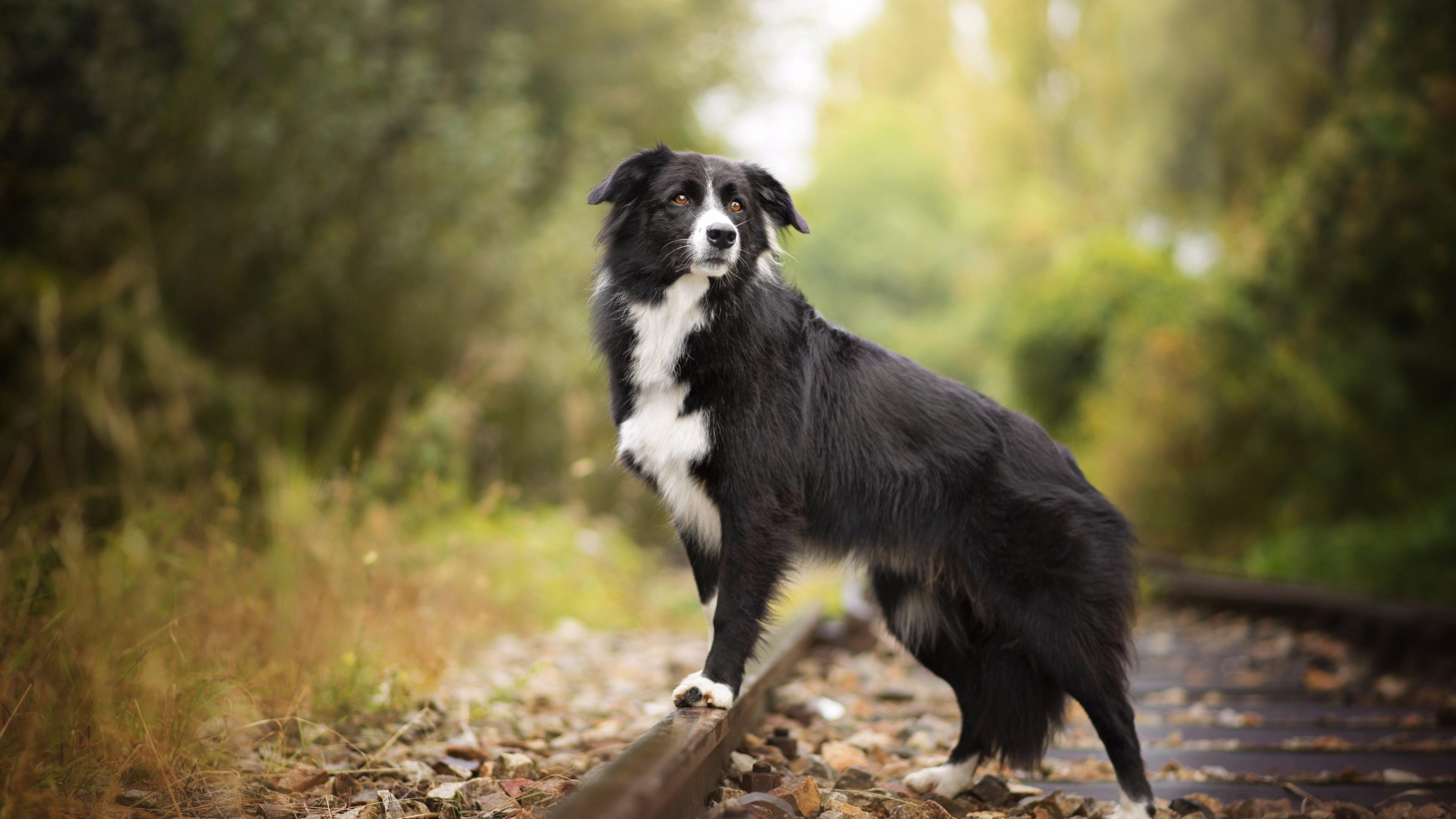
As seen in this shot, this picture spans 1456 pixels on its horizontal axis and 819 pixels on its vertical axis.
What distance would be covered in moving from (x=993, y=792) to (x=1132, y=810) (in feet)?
1.38

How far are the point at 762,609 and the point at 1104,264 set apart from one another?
19723 mm

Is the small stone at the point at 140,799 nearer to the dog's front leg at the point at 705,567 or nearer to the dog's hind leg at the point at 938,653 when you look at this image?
the dog's front leg at the point at 705,567

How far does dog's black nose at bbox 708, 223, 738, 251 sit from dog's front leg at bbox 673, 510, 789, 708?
0.87 metres

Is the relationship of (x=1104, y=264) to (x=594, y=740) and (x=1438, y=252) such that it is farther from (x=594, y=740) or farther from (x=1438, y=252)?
(x=594, y=740)

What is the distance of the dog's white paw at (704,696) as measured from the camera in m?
3.10

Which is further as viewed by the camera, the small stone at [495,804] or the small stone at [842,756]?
the small stone at [842,756]

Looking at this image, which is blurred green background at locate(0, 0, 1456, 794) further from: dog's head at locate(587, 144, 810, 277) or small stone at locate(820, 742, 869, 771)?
small stone at locate(820, 742, 869, 771)

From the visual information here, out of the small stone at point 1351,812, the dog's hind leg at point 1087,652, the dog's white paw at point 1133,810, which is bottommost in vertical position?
the dog's white paw at point 1133,810

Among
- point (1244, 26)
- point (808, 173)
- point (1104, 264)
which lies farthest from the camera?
point (808, 173)

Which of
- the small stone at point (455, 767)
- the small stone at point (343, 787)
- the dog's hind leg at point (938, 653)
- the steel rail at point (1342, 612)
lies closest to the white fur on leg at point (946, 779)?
the dog's hind leg at point (938, 653)

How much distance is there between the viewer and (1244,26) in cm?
1588

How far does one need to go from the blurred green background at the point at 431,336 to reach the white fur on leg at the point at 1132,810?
221cm

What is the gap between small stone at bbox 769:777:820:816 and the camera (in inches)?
113

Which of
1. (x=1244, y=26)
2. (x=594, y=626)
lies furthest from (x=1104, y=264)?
(x=594, y=626)
